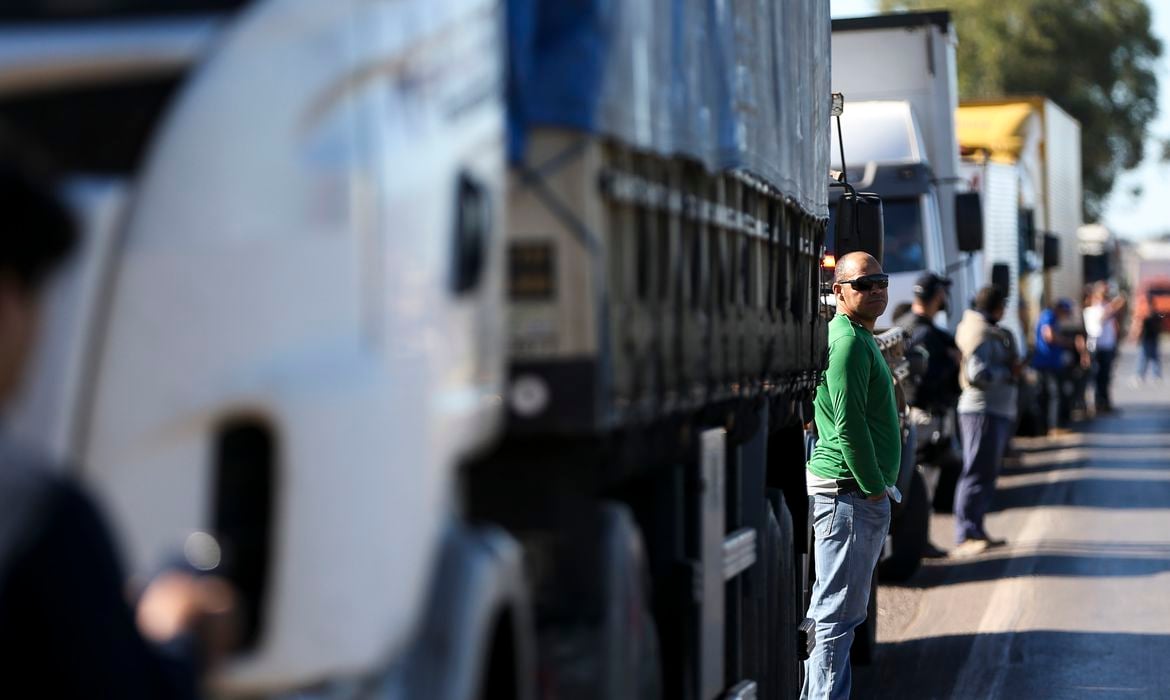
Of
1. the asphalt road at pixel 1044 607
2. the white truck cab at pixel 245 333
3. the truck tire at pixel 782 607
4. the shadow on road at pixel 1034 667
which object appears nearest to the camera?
the white truck cab at pixel 245 333

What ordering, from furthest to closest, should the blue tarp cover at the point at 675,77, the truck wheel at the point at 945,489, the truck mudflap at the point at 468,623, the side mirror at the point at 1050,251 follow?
the side mirror at the point at 1050,251 < the truck wheel at the point at 945,489 < the blue tarp cover at the point at 675,77 < the truck mudflap at the point at 468,623

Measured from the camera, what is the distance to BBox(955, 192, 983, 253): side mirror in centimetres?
1794

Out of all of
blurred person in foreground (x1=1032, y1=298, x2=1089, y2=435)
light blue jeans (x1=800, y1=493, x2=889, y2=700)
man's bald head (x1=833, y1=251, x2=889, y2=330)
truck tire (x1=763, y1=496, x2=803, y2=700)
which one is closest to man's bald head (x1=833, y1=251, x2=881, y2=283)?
man's bald head (x1=833, y1=251, x2=889, y2=330)

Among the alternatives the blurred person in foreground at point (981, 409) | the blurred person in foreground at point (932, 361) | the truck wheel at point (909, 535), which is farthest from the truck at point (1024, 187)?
the truck wheel at point (909, 535)

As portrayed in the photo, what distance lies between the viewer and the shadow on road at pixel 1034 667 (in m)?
9.96

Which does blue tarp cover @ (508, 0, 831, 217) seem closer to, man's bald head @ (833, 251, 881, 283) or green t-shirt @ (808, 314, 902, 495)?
man's bald head @ (833, 251, 881, 283)

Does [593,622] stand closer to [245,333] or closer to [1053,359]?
[245,333]

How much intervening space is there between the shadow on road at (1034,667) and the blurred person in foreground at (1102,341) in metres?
22.5

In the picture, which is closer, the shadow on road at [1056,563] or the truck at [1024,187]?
the shadow on road at [1056,563]

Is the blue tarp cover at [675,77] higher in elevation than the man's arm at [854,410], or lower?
higher

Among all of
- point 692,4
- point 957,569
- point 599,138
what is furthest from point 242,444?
point 957,569

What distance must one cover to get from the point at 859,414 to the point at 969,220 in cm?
1013

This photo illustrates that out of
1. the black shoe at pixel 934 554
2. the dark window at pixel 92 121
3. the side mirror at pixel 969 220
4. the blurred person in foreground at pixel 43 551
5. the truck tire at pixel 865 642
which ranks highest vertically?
the side mirror at pixel 969 220

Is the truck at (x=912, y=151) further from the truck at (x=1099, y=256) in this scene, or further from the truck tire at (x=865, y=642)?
the truck at (x=1099, y=256)
